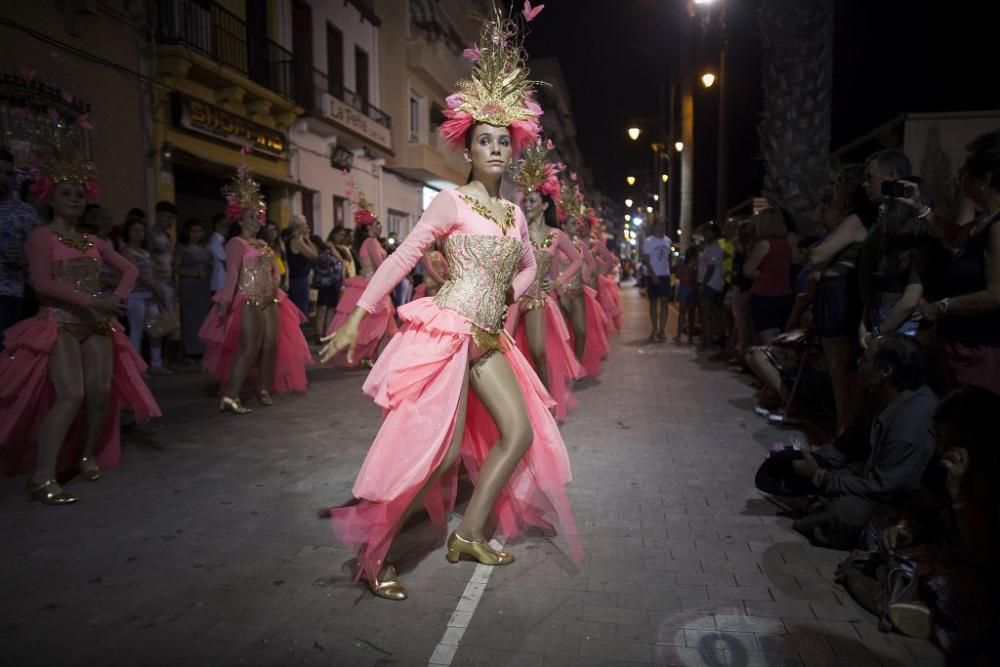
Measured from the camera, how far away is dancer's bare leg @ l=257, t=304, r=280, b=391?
24.6ft

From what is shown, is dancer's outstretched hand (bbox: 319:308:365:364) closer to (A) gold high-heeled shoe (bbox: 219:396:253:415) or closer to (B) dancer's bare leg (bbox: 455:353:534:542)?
(B) dancer's bare leg (bbox: 455:353:534:542)

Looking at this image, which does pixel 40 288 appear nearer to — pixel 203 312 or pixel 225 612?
pixel 225 612

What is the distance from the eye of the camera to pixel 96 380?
4.88 meters

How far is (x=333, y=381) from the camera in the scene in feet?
30.2

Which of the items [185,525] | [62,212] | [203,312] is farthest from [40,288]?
[203,312]

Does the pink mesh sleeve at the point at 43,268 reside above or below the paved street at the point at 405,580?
above

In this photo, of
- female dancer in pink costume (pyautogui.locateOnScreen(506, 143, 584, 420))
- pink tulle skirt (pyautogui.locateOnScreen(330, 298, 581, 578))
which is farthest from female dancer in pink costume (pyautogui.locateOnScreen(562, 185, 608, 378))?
pink tulle skirt (pyautogui.locateOnScreen(330, 298, 581, 578))

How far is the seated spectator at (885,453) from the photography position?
3348 mm

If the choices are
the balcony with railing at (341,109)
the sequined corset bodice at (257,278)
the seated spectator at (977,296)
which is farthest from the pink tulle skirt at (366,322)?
the balcony with railing at (341,109)

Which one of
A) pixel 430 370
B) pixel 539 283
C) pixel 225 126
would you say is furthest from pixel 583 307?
pixel 225 126

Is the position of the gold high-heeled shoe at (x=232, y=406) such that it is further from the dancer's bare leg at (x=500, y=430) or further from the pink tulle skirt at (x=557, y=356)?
the dancer's bare leg at (x=500, y=430)

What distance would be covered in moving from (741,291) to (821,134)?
7.51 ft

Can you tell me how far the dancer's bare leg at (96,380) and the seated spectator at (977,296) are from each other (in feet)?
17.3

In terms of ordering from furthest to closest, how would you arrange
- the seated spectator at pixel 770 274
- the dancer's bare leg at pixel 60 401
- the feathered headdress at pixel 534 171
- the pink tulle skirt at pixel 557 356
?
1. the seated spectator at pixel 770 274
2. the feathered headdress at pixel 534 171
3. the pink tulle skirt at pixel 557 356
4. the dancer's bare leg at pixel 60 401
